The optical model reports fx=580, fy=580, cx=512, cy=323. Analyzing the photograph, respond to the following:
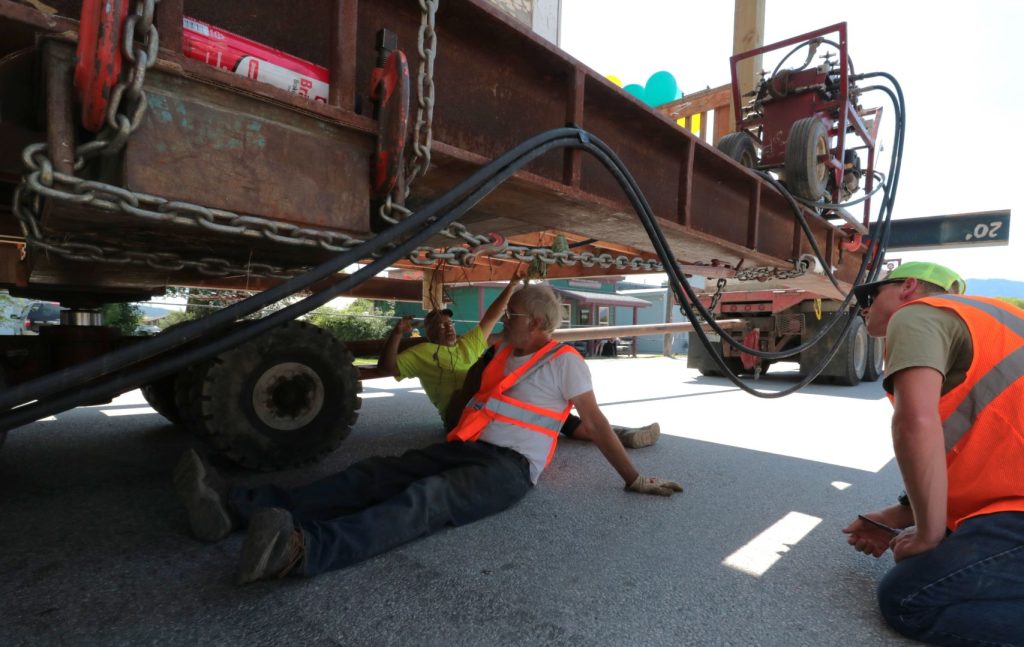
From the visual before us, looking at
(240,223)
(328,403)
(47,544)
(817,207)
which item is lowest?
(47,544)

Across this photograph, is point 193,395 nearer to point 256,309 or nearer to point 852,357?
point 256,309

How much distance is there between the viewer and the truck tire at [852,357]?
30.5ft

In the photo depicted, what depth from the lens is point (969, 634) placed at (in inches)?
71.1

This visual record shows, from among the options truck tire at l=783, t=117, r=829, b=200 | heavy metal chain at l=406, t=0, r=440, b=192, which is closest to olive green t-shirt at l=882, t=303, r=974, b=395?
heavy metal chain at l=406, t=0, r=440, b=192

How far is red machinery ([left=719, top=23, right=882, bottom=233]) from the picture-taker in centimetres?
487

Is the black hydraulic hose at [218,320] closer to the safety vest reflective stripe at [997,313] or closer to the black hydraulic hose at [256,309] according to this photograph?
the black hydraulic hose at [256,309]

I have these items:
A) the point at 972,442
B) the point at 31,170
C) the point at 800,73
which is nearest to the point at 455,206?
the point at 31,170

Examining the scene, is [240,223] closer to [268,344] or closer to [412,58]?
[412,58]

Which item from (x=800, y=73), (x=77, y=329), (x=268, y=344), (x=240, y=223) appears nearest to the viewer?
(x=240, y=223)

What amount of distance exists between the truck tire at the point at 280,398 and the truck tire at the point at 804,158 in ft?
12.6

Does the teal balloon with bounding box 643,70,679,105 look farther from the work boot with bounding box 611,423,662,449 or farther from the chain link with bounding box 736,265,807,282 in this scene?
the work boot with bounding box 611,423,662,449

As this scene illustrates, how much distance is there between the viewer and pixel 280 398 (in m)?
3.36

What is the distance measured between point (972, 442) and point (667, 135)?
2.09 meters

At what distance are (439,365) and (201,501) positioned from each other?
201 centimetres
